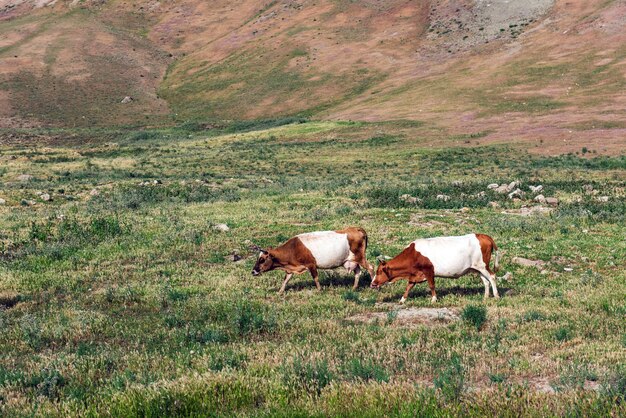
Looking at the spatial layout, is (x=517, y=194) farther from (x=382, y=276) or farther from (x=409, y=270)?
(x=382, y=276)

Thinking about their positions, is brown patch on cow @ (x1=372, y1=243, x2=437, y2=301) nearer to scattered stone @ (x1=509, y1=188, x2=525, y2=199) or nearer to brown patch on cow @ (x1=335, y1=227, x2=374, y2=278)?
brown patch on cow @ (x1=335, y1=227, x2=374, y2=278)

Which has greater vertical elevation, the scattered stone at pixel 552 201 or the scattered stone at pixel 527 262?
the scattered stone at pixel 527 262

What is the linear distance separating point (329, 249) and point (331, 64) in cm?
10872

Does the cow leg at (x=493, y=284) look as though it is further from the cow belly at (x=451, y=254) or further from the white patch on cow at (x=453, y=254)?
the cow belly at (x=451, y=254)

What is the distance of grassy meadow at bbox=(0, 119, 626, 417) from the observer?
22.8 feet

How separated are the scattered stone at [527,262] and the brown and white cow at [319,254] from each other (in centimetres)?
495

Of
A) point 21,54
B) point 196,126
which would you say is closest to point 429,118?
point 196,126

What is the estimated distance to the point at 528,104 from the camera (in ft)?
253

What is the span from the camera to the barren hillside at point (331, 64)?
79375 millimetres

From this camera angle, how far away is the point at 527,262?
16.6 meters

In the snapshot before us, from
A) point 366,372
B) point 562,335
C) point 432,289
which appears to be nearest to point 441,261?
point 432,289

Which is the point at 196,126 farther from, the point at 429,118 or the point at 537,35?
the point at 537,35

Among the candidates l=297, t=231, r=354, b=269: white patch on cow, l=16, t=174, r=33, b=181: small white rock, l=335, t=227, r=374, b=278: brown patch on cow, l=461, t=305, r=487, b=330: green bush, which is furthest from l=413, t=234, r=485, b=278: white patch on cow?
l=16, t=174, r=33, b=181: small white rock

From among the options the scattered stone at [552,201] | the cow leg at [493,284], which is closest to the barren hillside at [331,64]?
the scattered stone at [552,201]
